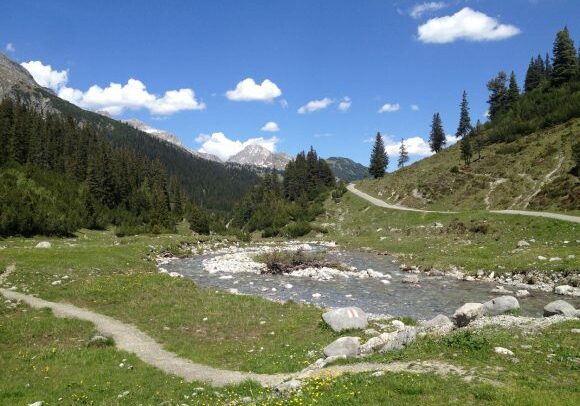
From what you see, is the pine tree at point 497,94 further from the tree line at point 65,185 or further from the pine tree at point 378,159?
the tree line at point 65,185

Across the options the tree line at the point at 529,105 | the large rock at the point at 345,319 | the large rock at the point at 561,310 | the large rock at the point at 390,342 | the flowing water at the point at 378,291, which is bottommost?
the flowing water at the point at 378,291

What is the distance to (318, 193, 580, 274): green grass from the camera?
1540 inches

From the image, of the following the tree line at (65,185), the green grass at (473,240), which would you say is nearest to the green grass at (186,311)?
the green grass at (473,240)

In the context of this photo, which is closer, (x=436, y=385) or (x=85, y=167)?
(x=436, y=385)

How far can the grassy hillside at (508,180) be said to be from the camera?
206 ft

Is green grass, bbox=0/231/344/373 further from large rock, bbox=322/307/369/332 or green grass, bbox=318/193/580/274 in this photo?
green grass, bbox=318/193/580/274

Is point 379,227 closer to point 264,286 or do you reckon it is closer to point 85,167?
point 264,286

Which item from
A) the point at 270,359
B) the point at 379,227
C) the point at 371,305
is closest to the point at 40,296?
the point at 270,359

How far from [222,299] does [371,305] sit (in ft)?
34.7

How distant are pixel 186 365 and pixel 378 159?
5190 inches

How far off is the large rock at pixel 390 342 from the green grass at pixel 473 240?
965 inches

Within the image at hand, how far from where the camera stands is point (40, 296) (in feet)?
95.7

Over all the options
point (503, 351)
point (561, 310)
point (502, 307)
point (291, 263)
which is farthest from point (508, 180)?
point (503, 351)

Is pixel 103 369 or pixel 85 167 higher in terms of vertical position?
pixel 85 167
